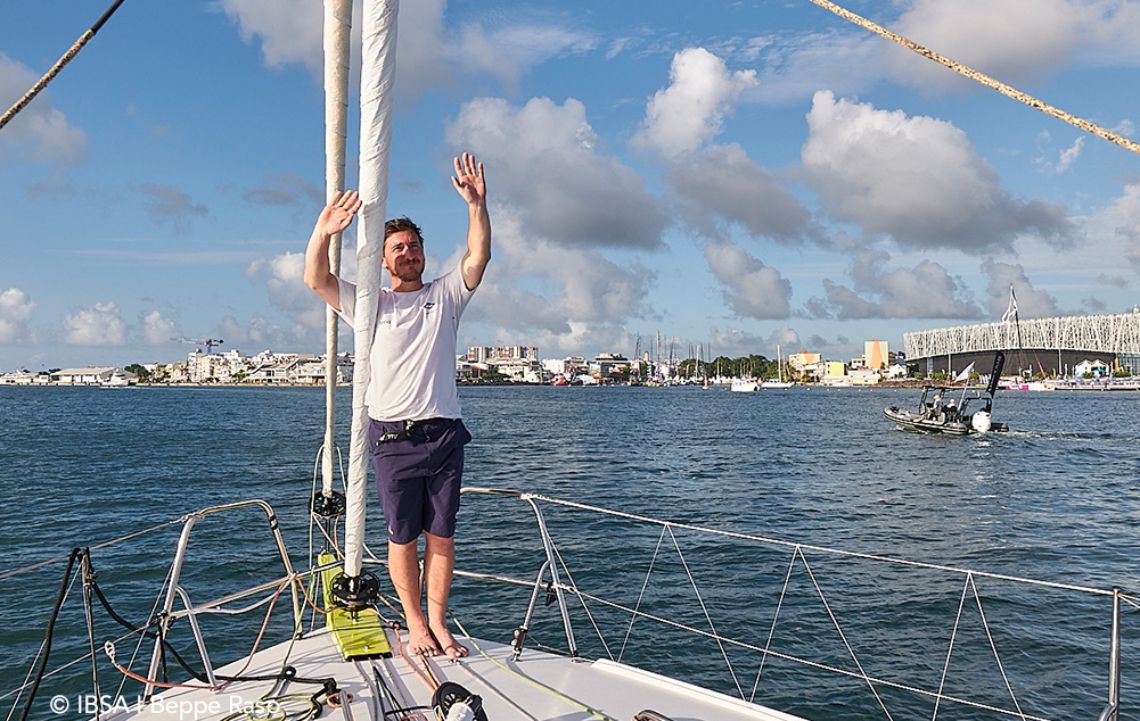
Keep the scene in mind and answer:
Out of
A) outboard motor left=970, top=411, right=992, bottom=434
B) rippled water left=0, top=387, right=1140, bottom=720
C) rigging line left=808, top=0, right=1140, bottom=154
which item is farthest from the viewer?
outboard motor left=970, top=411, right=992, bottom=434

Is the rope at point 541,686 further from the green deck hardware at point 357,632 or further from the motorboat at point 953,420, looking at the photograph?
the motorboat at point 953,420

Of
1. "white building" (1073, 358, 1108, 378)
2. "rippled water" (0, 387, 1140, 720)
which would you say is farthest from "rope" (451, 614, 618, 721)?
"white building" (1073, 358, 1108, 378)

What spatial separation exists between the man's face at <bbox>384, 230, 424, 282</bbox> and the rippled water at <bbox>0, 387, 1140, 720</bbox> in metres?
5.07

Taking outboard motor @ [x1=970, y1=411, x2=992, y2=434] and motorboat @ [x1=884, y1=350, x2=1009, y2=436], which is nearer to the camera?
outboard motor @ [x1=970, y1=411, x2=992, y2=434]

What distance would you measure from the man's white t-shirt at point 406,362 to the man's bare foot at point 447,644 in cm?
118

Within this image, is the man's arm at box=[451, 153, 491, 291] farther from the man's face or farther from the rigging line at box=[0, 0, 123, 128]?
the rigging line at box=[0, 0, 123, 128]

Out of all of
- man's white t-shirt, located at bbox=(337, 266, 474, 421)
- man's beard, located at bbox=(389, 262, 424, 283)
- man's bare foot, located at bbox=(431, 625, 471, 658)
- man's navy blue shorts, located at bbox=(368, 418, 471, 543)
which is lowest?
man's bare foot, located at bbox=(431, 625, 471, 658)

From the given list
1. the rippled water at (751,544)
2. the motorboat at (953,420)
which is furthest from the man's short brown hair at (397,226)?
the motorboat at (953,420)

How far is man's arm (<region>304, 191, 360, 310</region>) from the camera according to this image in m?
3.93

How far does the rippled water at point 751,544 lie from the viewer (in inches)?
375

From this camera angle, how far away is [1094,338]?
A: 166500 millimetres

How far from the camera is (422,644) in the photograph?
443 cm

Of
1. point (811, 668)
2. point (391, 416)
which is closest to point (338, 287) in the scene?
point (391, 416)

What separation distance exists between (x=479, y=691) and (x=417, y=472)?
112 cm
